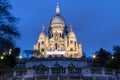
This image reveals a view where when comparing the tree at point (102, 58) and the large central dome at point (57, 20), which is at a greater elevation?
the large central dome at point (57, 20)

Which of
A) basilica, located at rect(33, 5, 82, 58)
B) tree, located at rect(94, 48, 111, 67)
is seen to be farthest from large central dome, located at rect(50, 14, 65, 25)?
tree, located at rect(94, 48, 111, 67)

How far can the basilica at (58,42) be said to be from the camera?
183 metres

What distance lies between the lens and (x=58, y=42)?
18875cm

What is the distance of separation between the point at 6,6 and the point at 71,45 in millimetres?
165688

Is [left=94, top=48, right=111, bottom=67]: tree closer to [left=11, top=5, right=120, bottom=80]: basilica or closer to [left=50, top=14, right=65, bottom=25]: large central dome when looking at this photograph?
[left=11, top=5, right=120, bottom=80]: basilica

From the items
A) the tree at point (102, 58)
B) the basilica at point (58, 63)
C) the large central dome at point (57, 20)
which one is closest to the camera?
the basilica at point (58, 63)

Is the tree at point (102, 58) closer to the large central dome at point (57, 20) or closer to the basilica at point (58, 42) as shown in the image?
the basilica at point (58, 42)

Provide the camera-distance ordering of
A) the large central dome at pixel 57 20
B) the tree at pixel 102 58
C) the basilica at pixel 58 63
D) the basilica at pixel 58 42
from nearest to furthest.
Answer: the basilica at pixel 58 63
the tree at pixel 102 58
the basilica at pixel 58 42
the large central dome at pixel 57 20

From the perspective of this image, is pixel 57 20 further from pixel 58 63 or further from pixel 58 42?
pixel 58 63

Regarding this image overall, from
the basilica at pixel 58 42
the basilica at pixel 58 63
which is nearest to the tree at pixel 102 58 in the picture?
the basilica at pixel 58 63

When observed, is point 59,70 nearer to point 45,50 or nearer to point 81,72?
point 81,72

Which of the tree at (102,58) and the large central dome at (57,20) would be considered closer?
the tree at (102,58)

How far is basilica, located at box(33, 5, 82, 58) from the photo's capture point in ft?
601

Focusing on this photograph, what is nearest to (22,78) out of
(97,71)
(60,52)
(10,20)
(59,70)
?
(59,70)
